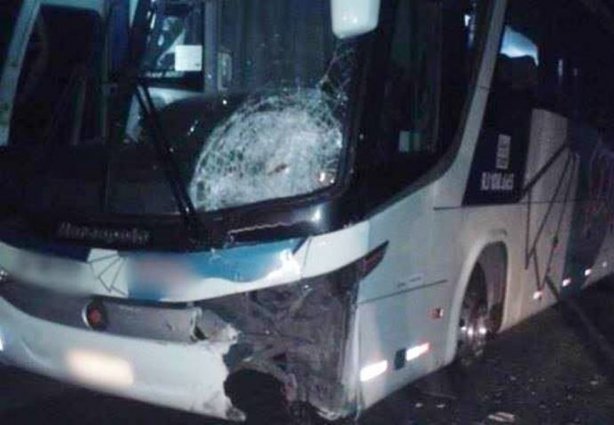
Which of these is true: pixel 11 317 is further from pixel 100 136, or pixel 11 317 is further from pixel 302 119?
pixel 302 119

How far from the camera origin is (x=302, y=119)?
4.88 meters

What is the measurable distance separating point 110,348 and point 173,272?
0.63 m

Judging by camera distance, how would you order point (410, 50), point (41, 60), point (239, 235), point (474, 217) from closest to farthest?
point (239, 235) < point (410, 50) < point (474, 217) < point (41, 60)

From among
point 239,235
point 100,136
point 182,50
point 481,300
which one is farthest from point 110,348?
point 481,300

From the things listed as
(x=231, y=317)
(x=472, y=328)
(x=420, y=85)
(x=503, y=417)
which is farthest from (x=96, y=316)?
(x=472, y=328)

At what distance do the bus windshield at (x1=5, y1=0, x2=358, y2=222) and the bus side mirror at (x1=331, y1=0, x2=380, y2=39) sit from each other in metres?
0.34

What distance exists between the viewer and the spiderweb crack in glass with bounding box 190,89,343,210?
4.64m

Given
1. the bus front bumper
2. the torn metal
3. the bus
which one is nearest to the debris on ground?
the bus

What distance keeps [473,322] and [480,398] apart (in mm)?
567

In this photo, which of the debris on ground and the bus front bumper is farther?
the debris on ground

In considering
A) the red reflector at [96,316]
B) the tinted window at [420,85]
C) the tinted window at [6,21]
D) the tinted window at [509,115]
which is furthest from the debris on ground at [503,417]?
the tinted window at [6,21]

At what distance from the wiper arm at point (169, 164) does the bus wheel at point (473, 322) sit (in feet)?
8.11

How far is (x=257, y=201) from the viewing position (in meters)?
4.62

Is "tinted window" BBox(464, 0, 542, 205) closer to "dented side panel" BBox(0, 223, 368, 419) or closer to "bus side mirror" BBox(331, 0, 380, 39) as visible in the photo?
"dented side panel" BBox(0, 223, 368, 419)
